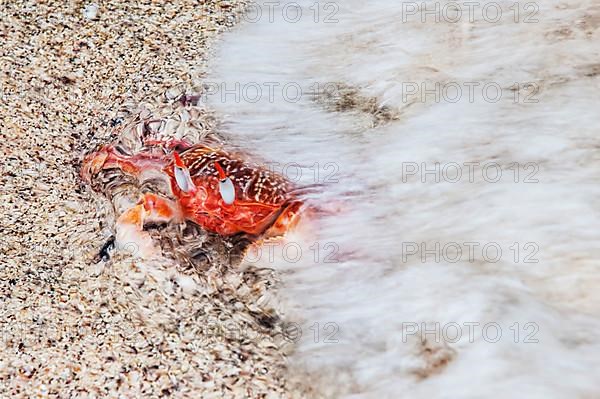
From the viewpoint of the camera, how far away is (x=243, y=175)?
118 inches

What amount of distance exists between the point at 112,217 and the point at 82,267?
0.32 m

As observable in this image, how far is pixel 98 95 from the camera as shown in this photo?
3.90 m

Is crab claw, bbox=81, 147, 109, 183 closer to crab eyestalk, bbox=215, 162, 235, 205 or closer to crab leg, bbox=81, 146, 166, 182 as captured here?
crab leg, bbox=81, 146, 166, 182

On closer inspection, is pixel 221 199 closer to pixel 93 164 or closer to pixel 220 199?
pixel 220 199

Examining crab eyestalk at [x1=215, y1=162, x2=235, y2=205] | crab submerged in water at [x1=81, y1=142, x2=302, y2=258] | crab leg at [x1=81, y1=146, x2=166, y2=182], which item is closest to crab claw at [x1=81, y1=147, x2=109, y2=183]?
crab leg at [x1=81, y1=146, x2=166, y2=182]

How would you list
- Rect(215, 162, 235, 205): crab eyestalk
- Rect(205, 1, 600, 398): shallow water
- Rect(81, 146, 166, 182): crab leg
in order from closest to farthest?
1. Rect(205, 1, 600, 398): shallow water
2. Rect(215, 162, 235, 205): crab eyestalk
3. Rect(81, 146, 166, 182): crab leg

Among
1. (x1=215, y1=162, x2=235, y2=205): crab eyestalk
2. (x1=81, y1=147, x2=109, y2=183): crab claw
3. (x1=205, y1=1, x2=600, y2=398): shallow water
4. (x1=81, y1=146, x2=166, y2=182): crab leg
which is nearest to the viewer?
(x1=205, y1=1, x2=600, y2=398): shallow water

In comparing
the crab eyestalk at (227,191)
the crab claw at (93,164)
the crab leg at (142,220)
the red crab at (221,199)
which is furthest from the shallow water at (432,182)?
the crab claw at (93,164)

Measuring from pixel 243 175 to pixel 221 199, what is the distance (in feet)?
0.45

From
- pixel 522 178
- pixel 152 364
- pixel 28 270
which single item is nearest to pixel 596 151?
Answer: pixel 522 178

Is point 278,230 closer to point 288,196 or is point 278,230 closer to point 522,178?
point 288,196

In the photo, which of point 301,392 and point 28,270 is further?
point 28,270

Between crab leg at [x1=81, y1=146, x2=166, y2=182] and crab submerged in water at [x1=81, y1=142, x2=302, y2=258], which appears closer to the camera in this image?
crab submerged in water at [x1=81, y1=142, x2=302, y2=258]

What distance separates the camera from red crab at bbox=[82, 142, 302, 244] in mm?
2941
